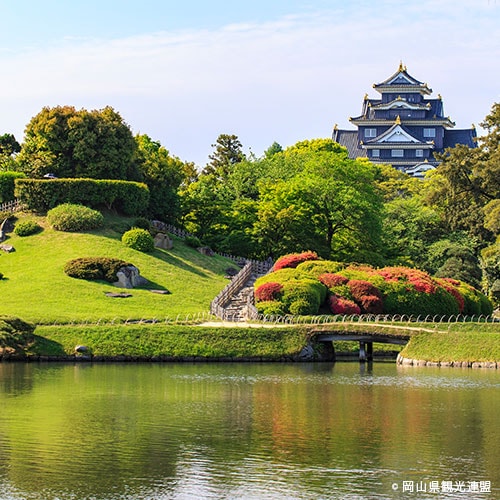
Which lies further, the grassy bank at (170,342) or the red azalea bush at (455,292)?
the red azalea bush at (455,292)

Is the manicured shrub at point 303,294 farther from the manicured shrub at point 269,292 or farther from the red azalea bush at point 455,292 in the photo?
the red azalea bush at point 455,292

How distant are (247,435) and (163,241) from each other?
165ft

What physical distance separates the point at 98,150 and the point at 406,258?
2591cm

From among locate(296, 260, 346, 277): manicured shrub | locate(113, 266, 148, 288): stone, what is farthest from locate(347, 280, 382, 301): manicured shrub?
locate(113, 266, 148, 288): stone

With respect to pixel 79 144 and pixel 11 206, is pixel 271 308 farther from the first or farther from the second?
pixel 11 206

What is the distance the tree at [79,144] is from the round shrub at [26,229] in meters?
5.81

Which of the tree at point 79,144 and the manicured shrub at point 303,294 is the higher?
the tree at point 79,144

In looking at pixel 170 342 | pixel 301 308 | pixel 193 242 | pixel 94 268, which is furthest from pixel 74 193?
pixel 170 342

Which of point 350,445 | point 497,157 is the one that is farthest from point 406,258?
point 350,445

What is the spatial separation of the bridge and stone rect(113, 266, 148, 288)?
17539mm

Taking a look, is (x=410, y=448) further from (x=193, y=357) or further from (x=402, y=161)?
(x=402, y=161)

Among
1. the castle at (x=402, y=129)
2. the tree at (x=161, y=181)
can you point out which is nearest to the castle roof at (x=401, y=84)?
the castle at (x=402, y=129)

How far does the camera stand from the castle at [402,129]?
15038cm

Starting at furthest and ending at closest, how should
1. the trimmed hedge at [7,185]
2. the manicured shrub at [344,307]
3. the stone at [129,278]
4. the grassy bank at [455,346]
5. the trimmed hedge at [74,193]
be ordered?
the trimmed hedge at [7,185], the trimmed hedge at [74,193], the stone at [129,278], the manicured shrub at [344,307], the grassy bank at [455,346]
